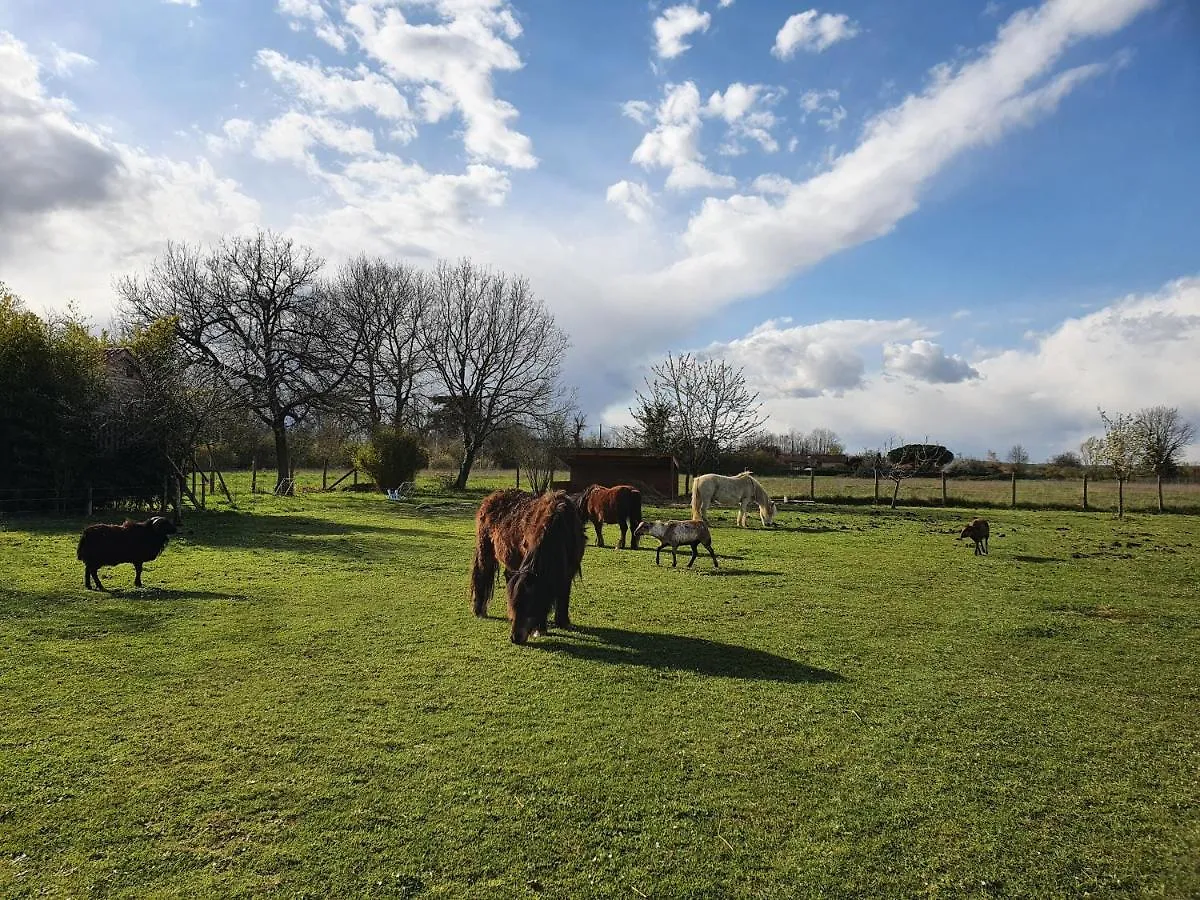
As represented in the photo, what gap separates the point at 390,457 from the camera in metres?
31.1

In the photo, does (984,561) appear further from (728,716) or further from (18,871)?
(18,871)

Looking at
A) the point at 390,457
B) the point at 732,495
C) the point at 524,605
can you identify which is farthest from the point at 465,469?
the point at 524,605

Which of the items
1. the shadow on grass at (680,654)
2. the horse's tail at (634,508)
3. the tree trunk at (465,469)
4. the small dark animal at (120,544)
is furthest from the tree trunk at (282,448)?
the shadow on grass at (680,654)

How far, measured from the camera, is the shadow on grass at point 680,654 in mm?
6277

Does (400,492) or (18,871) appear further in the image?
(400,492)

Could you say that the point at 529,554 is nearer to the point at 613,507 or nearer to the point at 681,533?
the point at 681,533

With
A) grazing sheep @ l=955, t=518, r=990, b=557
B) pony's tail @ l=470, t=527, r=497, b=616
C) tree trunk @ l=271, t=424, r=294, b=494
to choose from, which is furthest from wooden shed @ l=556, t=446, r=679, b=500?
pony's tail @ l=470, t=527, r=497, b=616

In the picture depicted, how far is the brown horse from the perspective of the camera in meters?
15.7

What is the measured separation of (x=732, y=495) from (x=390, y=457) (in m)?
17.9

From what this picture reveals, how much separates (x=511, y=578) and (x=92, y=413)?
16.0 metres

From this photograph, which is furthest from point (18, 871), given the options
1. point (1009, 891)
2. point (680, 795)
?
point (1009, 891)

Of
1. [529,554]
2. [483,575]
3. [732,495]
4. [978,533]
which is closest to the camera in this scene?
[529,554]

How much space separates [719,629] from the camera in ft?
26.0

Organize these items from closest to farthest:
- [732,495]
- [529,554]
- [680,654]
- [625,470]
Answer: [680,654], [529,554], [732,495], [625,470]
